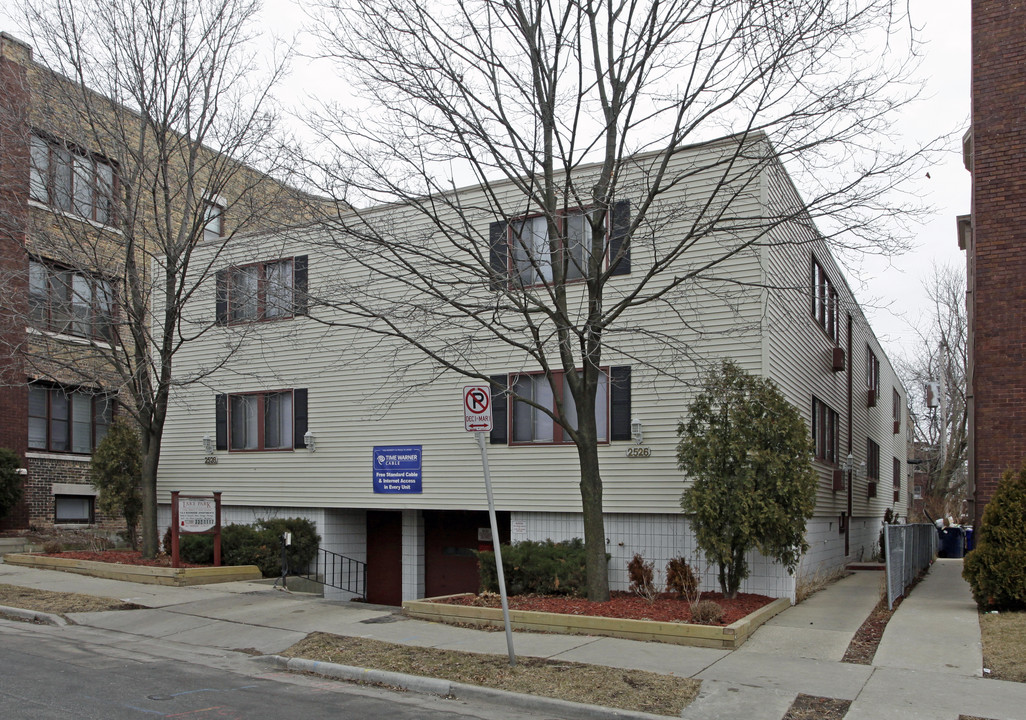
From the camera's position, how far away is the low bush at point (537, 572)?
45.5 ft

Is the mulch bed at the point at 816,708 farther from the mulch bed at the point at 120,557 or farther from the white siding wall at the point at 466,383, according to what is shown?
the mulch bed at the point at 120,557

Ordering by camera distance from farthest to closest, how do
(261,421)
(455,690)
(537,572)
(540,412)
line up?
(261,421) < (540,412) < (537,572) < (455,690)

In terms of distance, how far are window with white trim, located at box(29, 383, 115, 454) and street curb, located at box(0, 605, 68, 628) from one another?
10511mm

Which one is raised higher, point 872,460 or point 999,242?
point 999,242

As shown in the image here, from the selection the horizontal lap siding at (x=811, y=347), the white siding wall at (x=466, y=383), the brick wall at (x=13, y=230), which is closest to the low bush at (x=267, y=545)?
the white siding wall at (x=466, y=383)

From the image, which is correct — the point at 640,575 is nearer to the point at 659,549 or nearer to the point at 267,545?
the point at 659,549

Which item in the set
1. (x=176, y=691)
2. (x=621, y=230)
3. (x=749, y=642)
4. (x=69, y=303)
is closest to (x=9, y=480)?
(x=69, y=303)

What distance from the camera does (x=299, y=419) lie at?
2003 cm

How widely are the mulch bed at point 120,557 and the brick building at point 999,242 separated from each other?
14.9 meters

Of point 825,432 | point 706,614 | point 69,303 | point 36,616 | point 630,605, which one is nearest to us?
point 706,614

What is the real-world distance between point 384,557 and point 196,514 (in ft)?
14.9

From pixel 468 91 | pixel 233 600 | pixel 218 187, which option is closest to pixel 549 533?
pixel 233 600

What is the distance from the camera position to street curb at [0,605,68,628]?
12.8 meters

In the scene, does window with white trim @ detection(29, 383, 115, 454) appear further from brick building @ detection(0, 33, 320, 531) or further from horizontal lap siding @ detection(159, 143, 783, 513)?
horizontal lap siding @ detection(159, 143, 783, 513)
